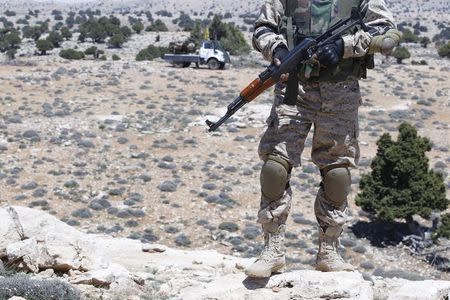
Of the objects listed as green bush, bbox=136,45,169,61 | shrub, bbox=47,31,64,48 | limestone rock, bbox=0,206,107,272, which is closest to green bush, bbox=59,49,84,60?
green bush, bbox=136,45,169,61

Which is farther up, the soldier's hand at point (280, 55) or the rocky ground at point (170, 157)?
the soldier's hand at point (280, 55)

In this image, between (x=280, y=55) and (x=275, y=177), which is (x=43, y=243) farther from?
(x=280, y=55)

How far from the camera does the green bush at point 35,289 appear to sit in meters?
4.01

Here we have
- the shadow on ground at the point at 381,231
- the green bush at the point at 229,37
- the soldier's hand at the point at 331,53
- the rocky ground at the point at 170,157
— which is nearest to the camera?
the soldier's hand at the point at 331,53

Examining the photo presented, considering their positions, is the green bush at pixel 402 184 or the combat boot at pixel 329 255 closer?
the combat boot at pixel 329 255

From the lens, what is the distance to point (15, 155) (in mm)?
16078

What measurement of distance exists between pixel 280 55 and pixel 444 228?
9.81 meters

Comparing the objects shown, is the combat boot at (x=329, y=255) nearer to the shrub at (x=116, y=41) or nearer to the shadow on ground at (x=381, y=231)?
the shadow on ground at (x=381, y=231)

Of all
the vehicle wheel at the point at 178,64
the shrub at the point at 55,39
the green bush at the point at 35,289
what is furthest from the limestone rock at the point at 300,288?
the shrub at the point at 55,39

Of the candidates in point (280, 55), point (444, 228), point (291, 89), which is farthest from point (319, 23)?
point (444, 228)

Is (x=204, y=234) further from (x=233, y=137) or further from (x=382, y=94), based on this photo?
(x=382, y=94)

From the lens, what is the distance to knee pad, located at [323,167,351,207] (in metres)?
3.97

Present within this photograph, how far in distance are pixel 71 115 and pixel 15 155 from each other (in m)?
4.37

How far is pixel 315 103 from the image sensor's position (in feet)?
12.8
